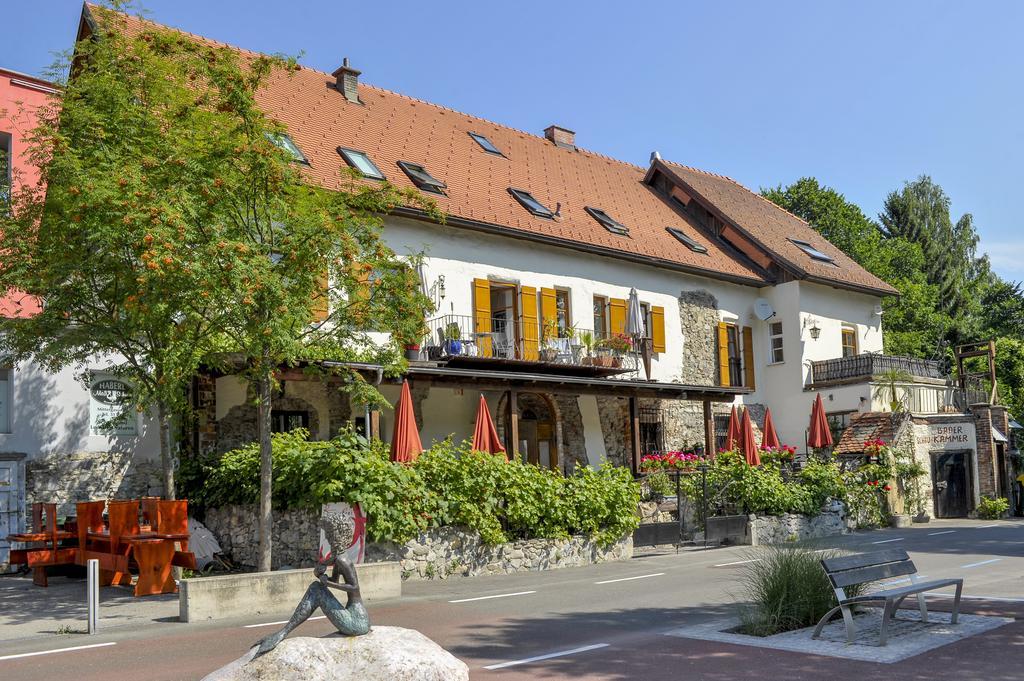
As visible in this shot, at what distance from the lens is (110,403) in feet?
58.6

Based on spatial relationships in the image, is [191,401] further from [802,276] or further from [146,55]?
[802,276]

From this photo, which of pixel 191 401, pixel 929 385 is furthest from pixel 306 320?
pixel 929 385

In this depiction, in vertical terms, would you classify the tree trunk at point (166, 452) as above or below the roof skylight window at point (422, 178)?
below

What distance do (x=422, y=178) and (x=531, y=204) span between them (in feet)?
11.0

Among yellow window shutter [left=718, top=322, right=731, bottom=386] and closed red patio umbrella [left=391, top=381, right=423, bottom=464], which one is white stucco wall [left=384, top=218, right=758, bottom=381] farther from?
closed red patio umbrella [left=391, top=381, right=423, bottom=464]

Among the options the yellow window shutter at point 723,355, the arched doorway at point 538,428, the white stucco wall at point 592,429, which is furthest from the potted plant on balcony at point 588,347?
the yellow window shutter at point 723,355

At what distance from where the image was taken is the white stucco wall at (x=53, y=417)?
55.7ft

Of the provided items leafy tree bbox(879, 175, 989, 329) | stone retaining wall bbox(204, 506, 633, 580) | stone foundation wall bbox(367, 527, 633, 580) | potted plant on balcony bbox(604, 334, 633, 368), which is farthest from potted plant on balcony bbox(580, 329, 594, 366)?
leafy tree bbox(879, 175, 989, 329)

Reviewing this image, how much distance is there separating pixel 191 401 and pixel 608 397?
417 inches

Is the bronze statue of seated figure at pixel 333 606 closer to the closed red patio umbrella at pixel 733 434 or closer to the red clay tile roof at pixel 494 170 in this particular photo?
the red clay tile roof at pixel 494 170

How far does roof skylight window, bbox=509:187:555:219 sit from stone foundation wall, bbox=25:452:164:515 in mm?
11094

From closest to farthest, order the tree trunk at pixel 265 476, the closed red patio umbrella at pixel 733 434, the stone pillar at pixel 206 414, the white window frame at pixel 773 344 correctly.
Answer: the tree trunk at pixel 265 476 → the stone pillar at pixel 206 414 → the closed red patio umbrella at pixel 733 434 → the white window frame at pixel 773 344

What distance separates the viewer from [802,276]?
96.7ft

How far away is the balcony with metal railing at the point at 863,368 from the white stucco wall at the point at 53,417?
1954 centimetres
